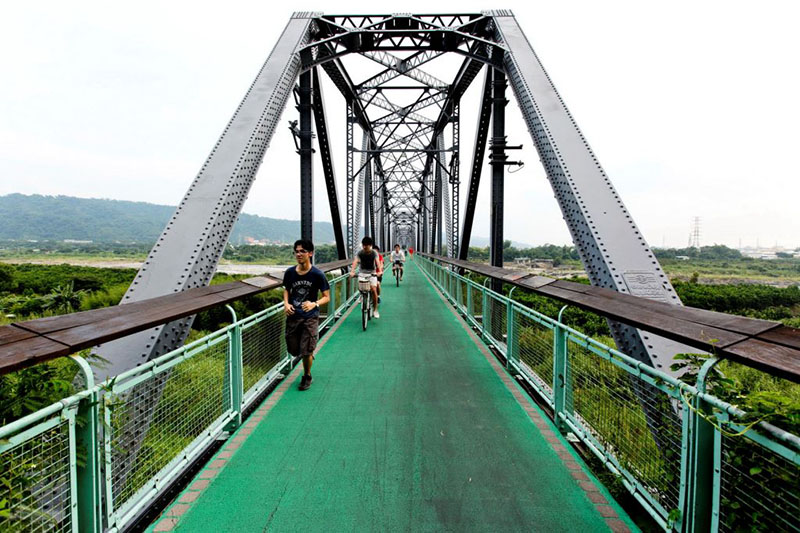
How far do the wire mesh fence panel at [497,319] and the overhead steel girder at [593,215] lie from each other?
148cm

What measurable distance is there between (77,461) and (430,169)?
3477 centimetres

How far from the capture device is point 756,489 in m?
1.60

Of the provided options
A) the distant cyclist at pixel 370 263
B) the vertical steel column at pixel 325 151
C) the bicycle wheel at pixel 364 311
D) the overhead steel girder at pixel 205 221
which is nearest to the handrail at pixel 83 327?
the overhead steel girder at pixel 205 221

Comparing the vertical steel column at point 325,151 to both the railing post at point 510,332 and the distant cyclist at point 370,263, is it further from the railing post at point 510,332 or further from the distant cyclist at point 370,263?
the railing post at point 510,332

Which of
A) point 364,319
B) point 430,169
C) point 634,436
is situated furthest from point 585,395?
point 430,169

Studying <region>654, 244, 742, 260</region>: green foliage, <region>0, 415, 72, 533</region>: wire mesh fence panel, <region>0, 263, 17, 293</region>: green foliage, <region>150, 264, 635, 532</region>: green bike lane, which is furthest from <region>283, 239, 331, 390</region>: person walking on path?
<region>654, 244, 742, 260</region>: green foliage

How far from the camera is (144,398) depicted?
2537 millimetres

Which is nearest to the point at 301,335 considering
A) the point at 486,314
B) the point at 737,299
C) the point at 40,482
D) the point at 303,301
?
the point at 303,301

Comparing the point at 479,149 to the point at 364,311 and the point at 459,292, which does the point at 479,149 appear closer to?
the point at 459,292

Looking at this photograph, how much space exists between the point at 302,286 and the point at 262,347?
750 millimetres

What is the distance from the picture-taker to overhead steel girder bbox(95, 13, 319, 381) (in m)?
3.28

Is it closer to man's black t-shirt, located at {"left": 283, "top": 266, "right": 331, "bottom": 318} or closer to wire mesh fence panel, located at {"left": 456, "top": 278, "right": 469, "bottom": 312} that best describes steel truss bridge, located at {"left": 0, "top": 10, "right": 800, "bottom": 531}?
man's black t-shirt, located at {"left": 283, "top": 266, "right": 331, "bottom": 318}

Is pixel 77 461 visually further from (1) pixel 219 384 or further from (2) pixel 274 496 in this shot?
(1) pixel 219 384

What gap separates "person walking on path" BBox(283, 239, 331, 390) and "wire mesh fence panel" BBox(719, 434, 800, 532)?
348 cm
